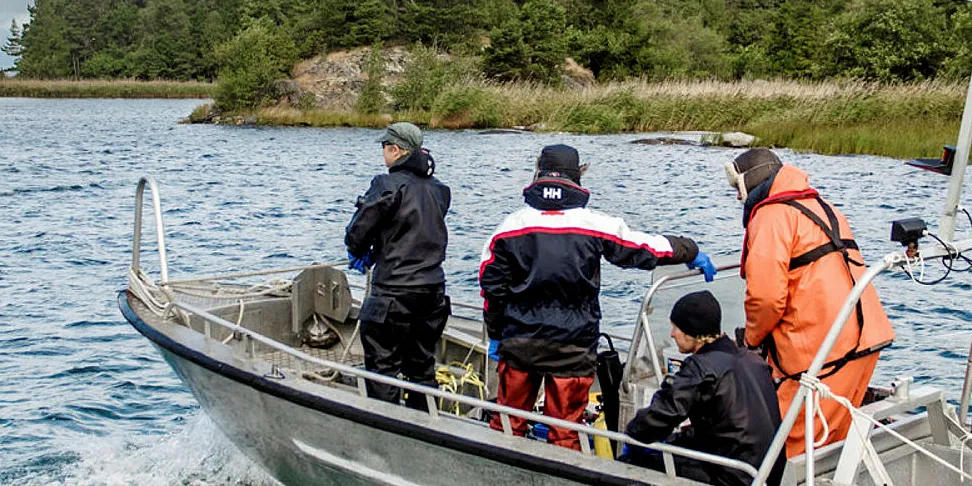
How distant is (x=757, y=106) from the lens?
1460 inches

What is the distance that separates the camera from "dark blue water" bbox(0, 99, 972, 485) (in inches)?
354

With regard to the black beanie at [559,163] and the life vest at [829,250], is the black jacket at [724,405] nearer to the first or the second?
the life vest at [829,250]

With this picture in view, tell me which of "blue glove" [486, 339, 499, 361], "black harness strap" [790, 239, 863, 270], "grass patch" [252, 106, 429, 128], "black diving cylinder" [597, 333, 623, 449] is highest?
"black harness strap" [790, 239, 863, 270]

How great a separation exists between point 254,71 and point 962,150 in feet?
181

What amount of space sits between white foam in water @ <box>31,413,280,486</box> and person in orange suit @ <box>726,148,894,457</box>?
12.8 ft

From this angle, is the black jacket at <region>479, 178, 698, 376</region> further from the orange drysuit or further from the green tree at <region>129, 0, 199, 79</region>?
the green tree at <region>129, 0, 199, 79</region>

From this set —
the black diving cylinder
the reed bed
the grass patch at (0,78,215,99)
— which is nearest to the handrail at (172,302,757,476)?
the black diving cylinder

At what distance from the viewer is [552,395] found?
5184 millimetres

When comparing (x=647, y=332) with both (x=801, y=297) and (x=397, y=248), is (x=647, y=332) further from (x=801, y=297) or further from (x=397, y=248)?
(x=397, y=248)

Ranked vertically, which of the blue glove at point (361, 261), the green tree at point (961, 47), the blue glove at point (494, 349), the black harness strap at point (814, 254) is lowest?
the blue glove at point (494, 349)

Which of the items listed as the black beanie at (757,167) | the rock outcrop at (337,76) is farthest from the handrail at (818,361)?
the rock outcrop at (337,76)

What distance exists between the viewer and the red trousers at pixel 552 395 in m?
5.15

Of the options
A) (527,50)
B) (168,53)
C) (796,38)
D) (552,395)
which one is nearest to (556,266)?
(552,395)

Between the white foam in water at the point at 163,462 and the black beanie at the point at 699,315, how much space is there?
380 cm
